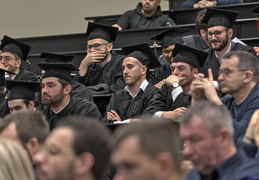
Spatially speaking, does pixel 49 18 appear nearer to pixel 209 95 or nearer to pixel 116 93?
pixel 116 93

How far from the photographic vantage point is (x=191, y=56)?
6188mm

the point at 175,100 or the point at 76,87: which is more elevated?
the point at 76,87

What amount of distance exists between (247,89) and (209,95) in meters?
0.34

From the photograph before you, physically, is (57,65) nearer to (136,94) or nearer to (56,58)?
(56,58)

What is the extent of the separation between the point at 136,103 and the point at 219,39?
3.67 ft

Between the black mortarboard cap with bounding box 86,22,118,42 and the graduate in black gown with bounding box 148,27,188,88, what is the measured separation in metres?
0.68

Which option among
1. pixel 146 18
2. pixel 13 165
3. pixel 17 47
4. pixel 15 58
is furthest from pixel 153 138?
pixel 146 18

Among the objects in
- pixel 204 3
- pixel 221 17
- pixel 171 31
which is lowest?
pixel 171 31

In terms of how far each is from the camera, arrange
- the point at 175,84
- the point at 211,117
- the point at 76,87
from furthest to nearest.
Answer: the point at 76,87 < the point at 175,84 < the point at 211,117

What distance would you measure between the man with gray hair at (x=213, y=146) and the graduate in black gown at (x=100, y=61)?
4.62m

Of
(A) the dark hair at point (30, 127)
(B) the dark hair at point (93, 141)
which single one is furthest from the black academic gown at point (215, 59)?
(B) the dark hair at point (93, 141)

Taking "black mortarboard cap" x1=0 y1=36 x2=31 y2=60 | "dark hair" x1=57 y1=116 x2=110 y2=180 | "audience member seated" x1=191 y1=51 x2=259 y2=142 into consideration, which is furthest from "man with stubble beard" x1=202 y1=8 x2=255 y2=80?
"dark hair" x1=57 y1=116 x2=110 y2=180

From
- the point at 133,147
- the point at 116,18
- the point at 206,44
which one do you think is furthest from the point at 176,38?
the point at 133,147

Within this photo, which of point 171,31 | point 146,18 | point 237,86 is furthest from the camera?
point 146,18
